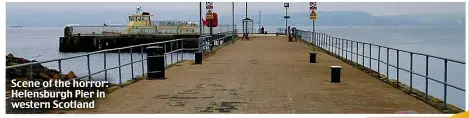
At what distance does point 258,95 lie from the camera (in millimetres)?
10227

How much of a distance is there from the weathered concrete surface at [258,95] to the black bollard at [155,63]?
0.35 meters

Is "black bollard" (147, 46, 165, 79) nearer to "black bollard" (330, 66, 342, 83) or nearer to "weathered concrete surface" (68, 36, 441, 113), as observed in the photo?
"weathered concrete surface" (68, 36, 441, 113)

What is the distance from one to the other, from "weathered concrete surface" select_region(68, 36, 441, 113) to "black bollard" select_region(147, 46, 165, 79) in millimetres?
350

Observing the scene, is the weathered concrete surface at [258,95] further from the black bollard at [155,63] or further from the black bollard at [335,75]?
the black bollard at [155,63]

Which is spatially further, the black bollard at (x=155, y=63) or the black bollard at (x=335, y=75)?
the black bollard at (x=155, y=63)

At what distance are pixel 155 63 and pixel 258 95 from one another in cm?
370

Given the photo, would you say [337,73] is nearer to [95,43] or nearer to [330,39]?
[330,39]

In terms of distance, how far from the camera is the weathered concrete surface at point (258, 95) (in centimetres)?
872

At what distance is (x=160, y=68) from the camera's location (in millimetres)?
13320

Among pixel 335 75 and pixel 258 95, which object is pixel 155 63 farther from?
pixel 258 95

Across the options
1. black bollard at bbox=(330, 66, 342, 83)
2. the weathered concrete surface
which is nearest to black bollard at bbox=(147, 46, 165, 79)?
the weathered concrete surface

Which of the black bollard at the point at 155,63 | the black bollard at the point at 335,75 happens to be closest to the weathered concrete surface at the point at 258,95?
the black bollard at the point at 335,75

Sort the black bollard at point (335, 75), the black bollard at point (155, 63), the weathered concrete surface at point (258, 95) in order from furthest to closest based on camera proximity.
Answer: the black bollard at point (155, 63), the black bollard at point (335, 75), the weathered concrete surface at point (258, 95)

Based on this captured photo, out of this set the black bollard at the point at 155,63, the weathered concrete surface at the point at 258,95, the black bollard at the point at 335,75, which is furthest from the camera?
the black bollard at the point at 155,63
